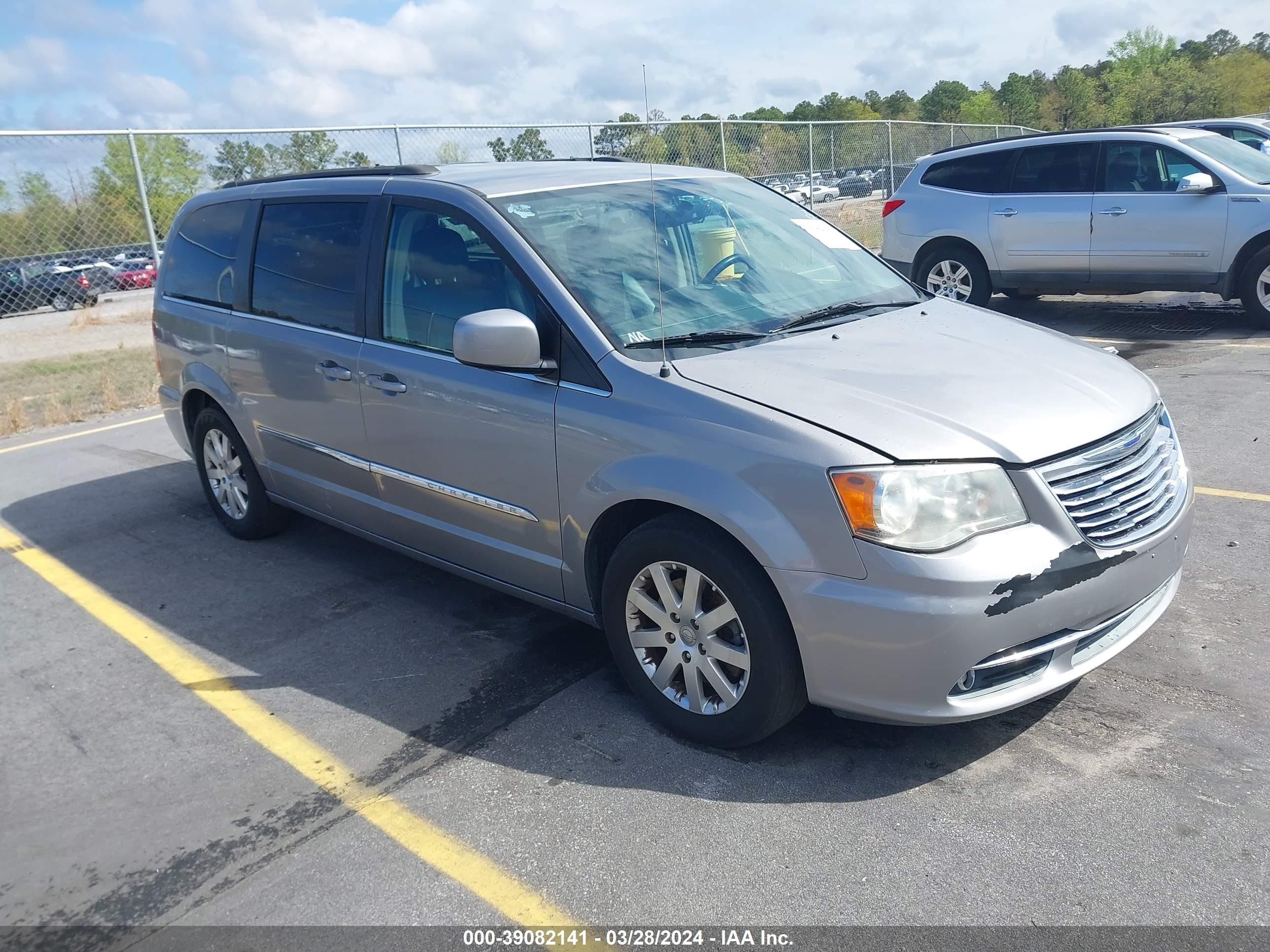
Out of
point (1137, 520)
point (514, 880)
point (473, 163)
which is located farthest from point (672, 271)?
point (514, 880)

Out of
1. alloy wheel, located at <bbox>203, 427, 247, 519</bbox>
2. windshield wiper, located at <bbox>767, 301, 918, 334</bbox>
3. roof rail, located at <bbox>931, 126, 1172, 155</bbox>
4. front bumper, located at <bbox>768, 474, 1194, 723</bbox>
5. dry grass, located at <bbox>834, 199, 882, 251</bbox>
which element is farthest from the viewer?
dry grass, located at <bbox>834, 199, 882, 251</bbox>

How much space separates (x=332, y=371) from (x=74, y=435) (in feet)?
18.3

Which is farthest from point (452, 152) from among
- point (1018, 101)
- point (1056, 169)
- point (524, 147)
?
point (1018, 101)

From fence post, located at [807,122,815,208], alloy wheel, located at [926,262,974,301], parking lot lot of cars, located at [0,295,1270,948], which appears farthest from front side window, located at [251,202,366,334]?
fence post, located at [807,122,815,208]

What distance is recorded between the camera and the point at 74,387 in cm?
1098

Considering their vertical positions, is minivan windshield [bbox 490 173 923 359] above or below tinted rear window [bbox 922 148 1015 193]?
below

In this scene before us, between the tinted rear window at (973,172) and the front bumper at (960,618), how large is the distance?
8346mm

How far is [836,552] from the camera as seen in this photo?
2.95 m

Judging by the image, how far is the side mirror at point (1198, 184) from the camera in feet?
30.4

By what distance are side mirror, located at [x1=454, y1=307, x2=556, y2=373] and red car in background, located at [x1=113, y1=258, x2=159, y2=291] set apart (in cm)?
1097

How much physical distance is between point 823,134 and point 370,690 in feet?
58.2

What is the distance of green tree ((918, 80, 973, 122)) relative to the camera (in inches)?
2997

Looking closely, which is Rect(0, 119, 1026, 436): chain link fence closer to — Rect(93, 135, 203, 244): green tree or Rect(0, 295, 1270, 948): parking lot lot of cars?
Rect(93, 135, 203, 244): green tree

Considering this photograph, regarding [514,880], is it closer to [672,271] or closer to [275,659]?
[275,659]
